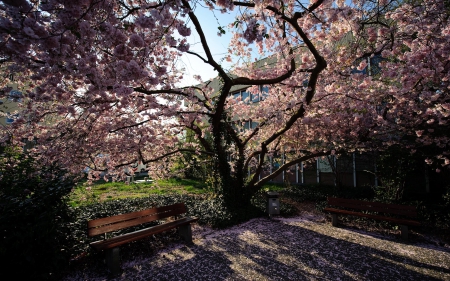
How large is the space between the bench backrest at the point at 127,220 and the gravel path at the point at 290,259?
66 centimetres

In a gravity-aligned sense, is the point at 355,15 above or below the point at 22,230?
above

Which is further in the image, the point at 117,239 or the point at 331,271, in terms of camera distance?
the point at 117,239

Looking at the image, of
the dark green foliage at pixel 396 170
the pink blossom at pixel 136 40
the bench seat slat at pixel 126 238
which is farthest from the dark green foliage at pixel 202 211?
the pink blossom at pixel 136 40

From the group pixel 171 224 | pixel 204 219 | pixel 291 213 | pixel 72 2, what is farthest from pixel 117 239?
pixel 291 213

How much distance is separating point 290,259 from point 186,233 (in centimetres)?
227

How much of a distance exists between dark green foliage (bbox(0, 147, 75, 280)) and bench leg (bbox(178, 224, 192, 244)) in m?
2.10

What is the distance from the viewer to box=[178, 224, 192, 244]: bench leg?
514 centimetres

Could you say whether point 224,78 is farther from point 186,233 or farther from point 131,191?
point 131,191

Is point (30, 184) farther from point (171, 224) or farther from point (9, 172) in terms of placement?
point (171, 224)

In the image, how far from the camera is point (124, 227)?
4.42 m

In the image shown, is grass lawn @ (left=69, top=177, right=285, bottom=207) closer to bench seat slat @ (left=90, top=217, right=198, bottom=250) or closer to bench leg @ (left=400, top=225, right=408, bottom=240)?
bench seat slat @ (left=90, top=217, right=198, bottom=250)

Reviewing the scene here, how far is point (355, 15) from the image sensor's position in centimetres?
440

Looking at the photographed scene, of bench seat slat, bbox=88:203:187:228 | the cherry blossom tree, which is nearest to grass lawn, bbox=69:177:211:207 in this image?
the cherry blossom tree

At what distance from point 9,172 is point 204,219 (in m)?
4.46
